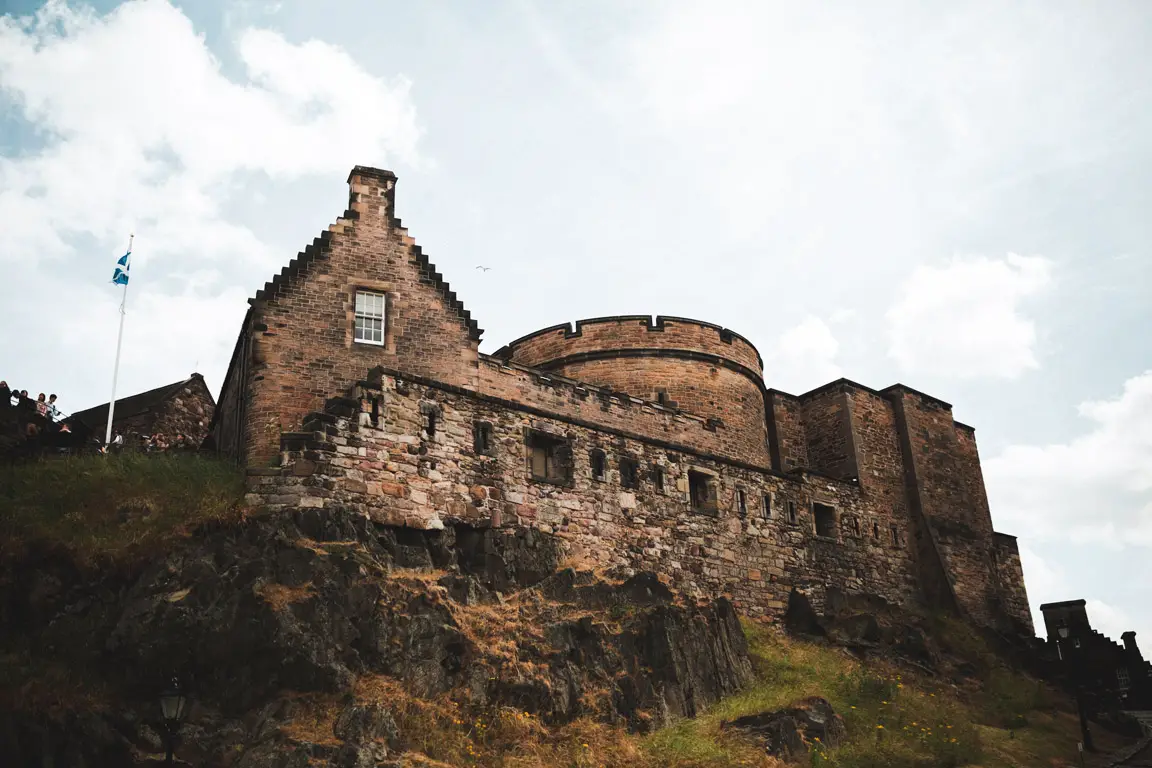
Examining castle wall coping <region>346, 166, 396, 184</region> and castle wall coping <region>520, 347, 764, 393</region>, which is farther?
castle wall coping <region>520, 347, 764, 393</region>

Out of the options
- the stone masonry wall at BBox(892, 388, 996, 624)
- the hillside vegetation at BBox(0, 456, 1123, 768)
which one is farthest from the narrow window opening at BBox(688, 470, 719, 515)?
the stone masonry wall at BBox(892, 388, 996, 624)

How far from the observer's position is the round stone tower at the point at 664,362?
93.7ft

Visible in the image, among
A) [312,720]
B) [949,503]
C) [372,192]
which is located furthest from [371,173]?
[949,503]

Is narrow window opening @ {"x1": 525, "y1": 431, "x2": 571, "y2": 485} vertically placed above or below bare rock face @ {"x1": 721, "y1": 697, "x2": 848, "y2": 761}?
above

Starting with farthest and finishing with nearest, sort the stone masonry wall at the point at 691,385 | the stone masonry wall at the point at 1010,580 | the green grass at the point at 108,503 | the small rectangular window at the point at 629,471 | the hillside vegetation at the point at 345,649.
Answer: the stone masonry wall at the point at 1010,580 < the stone masonry wall at the point at 691,385 < the small rectangular window at the point at 629,471 < the green grass at the point at 108,503 < the hillside vegetation at the point at 345,649

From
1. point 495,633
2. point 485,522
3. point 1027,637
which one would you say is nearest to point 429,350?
point 485,522

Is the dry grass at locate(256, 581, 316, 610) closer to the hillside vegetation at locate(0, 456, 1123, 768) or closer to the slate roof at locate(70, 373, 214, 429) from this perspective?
the hillside vegetation at locate(0, 456, 1123, 768)

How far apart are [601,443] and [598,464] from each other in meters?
0.53

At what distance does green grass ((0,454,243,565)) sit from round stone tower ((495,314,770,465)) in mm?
11549

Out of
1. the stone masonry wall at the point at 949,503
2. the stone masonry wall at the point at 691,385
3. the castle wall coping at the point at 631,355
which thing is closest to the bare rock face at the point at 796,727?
the stone masonry wall at the point at 691,385

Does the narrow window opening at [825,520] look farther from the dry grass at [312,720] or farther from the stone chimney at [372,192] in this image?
the dry grass at [312,720]

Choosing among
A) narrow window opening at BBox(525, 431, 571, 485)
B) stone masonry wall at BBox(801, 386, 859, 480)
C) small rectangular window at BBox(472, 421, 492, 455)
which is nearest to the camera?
small rectangular window at BBox(472, 421, 492, 455)

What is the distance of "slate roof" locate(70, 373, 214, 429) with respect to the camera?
29172mm

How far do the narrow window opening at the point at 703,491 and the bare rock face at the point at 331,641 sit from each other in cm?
503
